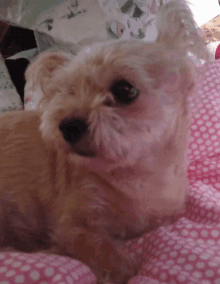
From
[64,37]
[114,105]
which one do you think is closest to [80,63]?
[114,105]

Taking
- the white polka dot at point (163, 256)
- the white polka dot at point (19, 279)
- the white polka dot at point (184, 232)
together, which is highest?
the white polka dot at point (19, 279)

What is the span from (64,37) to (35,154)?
1.03 m

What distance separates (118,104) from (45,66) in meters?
0.57

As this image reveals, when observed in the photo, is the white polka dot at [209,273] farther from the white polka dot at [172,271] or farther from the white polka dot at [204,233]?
the white polka dot at [204,233]

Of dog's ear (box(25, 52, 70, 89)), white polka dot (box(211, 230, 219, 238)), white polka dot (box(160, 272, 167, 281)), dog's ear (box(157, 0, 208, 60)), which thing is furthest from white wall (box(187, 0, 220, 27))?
white polka dot (box(160, 272, 167, 281))

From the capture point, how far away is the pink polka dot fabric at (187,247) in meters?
0.63

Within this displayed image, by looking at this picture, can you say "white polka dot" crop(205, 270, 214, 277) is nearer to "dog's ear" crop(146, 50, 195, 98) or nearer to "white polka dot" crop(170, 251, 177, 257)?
"white polka dot" crop(170, 251, 177, 257)

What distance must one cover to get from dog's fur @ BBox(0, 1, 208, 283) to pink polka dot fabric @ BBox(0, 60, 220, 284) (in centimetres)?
8

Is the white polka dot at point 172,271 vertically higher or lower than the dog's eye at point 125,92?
lower

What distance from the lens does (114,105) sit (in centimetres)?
Result: 84

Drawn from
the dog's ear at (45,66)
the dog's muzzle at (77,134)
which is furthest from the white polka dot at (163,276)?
the dog's ear at (45,66)

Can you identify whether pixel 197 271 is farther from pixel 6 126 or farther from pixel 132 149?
pixel 6 126

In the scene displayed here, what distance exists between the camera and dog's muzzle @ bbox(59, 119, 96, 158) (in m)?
0.76

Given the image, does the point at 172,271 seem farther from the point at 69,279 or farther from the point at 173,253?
the point at 69,279
